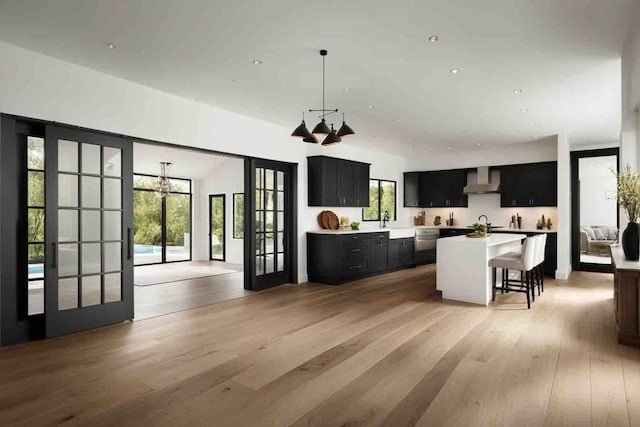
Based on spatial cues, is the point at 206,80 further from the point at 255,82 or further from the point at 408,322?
the point at 408,322

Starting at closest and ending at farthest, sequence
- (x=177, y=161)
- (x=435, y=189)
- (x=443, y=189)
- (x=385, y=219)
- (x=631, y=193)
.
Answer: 1. (x=631, y=193)
2. (x=385, y=219)
3. (x=177, y=161)
4. (x=443, y=189)
5. (x=435, y=189)

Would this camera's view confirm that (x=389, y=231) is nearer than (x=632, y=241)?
No

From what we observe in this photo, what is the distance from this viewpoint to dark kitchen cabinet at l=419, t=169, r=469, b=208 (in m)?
9.78

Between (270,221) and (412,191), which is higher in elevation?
(412,191)

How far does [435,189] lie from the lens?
10.2 metres

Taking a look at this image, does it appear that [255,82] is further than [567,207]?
No

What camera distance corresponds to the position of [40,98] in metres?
3.85

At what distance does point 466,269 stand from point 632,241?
200 cm

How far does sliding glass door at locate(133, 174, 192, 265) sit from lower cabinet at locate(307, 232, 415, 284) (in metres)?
5.09

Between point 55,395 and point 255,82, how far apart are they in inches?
139

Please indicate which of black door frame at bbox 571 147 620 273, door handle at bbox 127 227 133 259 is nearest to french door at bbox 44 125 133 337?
door handle at bbox 127 227 133 259

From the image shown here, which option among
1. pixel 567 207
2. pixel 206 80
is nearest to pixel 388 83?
pixel 206 80

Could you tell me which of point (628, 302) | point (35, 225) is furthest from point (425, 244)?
point (35, 225)

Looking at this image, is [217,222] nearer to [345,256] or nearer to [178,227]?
[178,227]
